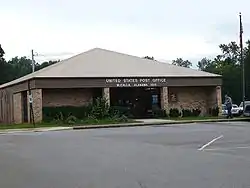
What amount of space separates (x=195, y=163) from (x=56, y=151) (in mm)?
5631

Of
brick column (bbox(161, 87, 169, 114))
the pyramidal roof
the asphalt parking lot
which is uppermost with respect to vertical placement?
the pyramidal roof

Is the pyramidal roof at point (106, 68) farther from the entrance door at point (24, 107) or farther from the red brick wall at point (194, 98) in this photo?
the entrance door at point (24, 107)

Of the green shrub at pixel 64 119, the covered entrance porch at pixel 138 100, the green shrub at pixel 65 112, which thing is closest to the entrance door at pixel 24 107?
the green shrub at pixel 65 112

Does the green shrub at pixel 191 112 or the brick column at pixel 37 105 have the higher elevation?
the brick column at pixel 37 105

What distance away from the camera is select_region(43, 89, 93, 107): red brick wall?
143ft

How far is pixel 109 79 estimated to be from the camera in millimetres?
43375

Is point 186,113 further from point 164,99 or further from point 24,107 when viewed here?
point 24,107

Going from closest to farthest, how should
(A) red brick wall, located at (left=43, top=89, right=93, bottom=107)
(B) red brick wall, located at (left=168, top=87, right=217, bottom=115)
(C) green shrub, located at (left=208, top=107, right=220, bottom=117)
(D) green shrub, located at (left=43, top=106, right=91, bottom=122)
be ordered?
(D) green shrub, located at (left=43, top=106, right=91, bottom=122) → (A) red brick wall, located at (left=43, top=89, right=93, bottom=107) → (C) green shrub, located at (left=208, top=107, right=220, bottom=117) → (B) red brick wall, located at (left=168, top=87, right=217, bottom=115)

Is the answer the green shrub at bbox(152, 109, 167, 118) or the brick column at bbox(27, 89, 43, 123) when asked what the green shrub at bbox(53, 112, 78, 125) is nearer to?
the brick column at bbox(27, 89, 43, 123)

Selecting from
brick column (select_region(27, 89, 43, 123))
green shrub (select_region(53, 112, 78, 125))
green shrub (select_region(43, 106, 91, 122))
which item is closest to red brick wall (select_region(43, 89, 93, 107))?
green shrub (select_region(43, 106, 91, 122))

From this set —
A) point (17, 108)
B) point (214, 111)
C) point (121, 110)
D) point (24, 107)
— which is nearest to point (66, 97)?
point (121, 110)

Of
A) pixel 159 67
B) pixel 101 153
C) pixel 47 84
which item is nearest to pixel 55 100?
pixel 47 84

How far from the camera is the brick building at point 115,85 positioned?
42494mm

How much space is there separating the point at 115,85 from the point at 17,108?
1174 centimetres
